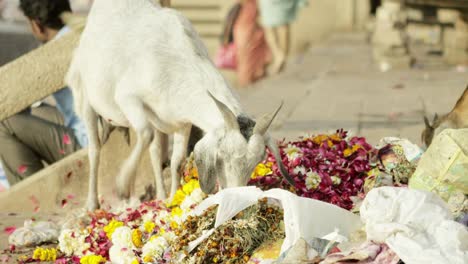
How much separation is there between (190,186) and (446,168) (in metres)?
1.61

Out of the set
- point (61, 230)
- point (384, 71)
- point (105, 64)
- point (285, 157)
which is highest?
point (105, 64)

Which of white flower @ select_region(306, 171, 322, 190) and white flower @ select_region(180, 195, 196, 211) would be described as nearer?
white flower @ select_region(180, 195, 196, 211)

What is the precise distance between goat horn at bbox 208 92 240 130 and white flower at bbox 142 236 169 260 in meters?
0.71

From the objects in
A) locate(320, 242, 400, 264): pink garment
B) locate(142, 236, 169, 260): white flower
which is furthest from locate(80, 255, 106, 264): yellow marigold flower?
locate(320, 242, 400, 264): pink garment

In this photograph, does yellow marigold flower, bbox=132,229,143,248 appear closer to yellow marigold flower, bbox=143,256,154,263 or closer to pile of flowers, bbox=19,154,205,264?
pile of flowers, bbox=19,154,205,264

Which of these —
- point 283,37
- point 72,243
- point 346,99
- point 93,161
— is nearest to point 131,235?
point 72,243

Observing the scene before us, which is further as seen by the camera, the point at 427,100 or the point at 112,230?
the point at 427,100

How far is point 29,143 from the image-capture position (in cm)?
788

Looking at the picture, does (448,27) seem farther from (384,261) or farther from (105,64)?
(384,261)

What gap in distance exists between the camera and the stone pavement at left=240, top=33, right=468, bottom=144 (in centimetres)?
880

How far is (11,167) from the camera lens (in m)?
7.87

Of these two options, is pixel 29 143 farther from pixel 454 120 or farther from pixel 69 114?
pixel 454 120

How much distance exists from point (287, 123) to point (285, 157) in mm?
3179

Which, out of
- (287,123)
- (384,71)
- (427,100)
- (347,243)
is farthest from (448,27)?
(347,243)
